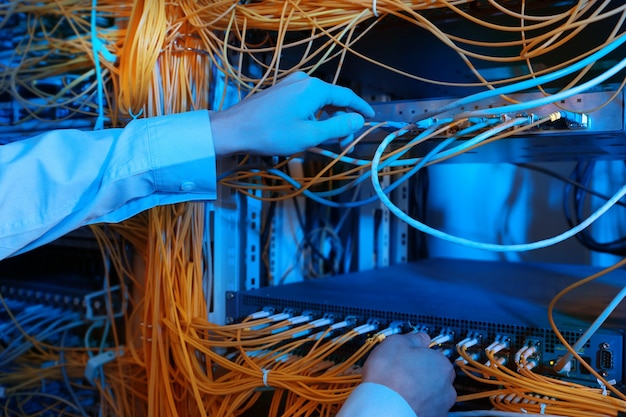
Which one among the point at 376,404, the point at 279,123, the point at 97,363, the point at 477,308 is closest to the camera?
the point at 376,404

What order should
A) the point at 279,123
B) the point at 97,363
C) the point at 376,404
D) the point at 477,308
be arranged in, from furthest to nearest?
the point at 97,363, the point at 477,308, the point at 279,123, the point at 376,404

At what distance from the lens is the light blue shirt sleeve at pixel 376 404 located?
589 mm

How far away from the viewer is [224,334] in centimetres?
85

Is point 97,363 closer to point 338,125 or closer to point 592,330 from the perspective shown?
point 338,125

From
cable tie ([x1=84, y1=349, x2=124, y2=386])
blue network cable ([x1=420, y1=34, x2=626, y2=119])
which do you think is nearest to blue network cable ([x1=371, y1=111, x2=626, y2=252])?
blue network cable ([x1=420, y1=34, x2=626, y2=119])

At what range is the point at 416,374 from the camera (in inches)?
24.7

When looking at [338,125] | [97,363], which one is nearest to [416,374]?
[338,125]

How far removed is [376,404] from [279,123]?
36 centimetres

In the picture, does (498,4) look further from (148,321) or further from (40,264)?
(40,264)

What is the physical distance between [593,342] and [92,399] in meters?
0.93

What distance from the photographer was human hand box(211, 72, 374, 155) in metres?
0.70

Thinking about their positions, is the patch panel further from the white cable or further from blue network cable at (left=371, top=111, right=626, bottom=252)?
blue network cable at (left=371, top=111, right=626, bottom=252)

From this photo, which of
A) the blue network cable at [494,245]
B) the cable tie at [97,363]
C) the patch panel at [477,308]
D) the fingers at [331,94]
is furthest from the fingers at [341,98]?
the cable tie at [97,363]

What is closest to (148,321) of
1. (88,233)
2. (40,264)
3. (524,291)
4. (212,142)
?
(88,233)
